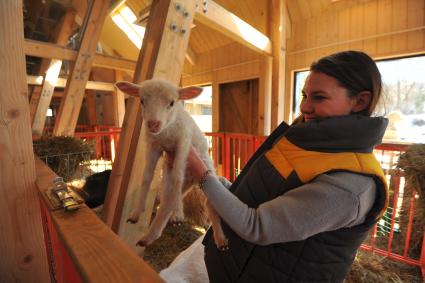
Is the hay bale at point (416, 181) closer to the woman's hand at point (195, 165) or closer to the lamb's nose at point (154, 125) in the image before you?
the woman's hand at point (195, 165)

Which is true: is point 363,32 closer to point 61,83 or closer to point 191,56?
point 191,56

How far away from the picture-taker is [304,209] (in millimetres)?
609

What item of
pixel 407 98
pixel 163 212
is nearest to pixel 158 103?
pixel 163 212

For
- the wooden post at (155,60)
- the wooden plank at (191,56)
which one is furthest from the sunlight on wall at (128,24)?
the wooden post at (155,60)

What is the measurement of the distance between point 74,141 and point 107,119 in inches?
235

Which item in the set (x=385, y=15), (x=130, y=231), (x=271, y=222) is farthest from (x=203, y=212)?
(x=385, y=15)

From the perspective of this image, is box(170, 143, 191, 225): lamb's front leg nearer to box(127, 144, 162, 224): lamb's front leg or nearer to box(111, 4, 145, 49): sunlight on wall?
box(127, 144, 162, 224): lamb's front leg

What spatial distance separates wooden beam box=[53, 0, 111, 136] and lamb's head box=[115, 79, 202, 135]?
282 cm

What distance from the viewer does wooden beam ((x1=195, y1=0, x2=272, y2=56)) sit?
175 cm

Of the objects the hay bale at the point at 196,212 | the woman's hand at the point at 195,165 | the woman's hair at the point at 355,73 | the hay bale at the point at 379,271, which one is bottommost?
the hay bale at the point at 379,271

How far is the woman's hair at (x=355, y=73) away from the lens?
723 mm

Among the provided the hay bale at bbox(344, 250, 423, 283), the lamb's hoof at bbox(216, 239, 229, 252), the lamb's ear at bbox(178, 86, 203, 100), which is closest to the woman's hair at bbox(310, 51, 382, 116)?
the lamb's ear at bbox(178, 86, 203, 100)

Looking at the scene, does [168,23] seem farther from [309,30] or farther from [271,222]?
[309,30]

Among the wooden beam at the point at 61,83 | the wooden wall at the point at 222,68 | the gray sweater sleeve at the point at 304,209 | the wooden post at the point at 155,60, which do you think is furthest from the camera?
the wooden wall at the point at 222,68
